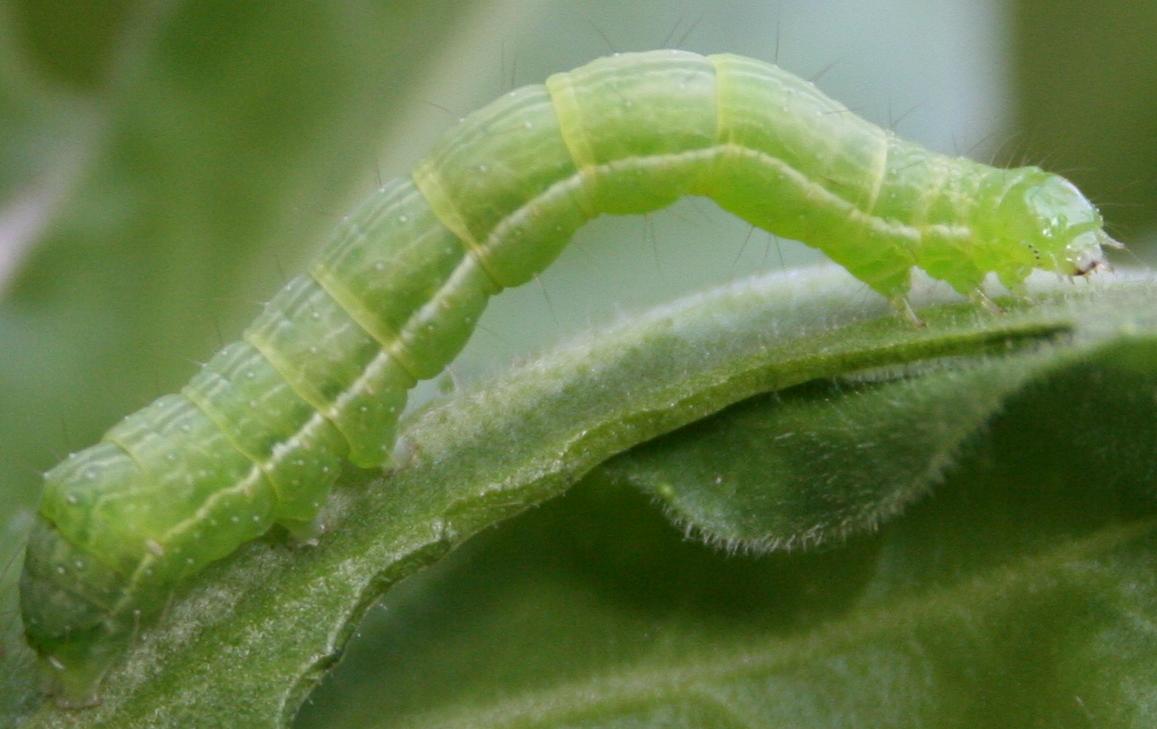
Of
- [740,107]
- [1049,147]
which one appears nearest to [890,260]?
[740,107]

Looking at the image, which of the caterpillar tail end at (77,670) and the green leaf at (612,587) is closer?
the green leaf at (612,587)

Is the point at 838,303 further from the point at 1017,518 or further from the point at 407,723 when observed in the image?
the point at 407,723

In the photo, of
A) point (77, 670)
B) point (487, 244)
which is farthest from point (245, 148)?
point (77, 670)

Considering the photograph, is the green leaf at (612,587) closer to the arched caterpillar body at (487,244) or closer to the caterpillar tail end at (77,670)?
the caterpillar tail end at (77,670)

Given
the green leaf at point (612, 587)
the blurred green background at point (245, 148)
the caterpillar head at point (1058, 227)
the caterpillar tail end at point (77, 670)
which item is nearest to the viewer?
the green leaf at point (612, 587)

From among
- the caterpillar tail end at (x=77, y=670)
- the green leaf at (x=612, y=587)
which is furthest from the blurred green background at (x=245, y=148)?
the green leaf at (x=612, y=587)

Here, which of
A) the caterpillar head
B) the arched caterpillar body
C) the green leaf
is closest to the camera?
the green leaf

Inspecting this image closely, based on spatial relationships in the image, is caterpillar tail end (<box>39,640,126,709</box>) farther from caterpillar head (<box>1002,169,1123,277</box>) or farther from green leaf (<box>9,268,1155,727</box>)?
caterpillar head (<box>1002,169,1123,277</box>)

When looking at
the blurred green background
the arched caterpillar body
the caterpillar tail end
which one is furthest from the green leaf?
the blurred green background
